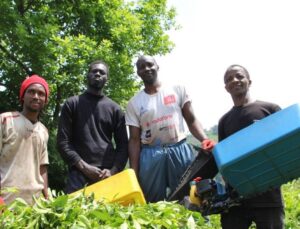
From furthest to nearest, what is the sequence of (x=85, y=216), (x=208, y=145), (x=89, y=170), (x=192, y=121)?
(x=192, y=121), (x=89, y=170), (x=208, y=145), (x=85, y=216)

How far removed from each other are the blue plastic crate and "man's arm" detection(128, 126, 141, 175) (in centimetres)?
101

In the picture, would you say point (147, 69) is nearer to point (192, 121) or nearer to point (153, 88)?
point (153, 88)

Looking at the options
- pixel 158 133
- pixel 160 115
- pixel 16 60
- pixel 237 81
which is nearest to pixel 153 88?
pixel 160 115

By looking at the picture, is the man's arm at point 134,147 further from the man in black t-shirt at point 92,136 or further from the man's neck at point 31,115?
the man's neck at point 31,115

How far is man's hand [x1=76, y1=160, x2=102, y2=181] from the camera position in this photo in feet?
11.2

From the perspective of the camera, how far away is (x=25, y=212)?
2029 mm

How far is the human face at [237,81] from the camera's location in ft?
10.5

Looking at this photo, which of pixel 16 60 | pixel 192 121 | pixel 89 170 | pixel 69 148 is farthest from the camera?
pixel 16 60

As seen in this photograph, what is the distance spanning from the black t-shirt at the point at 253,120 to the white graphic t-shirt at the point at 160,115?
43 cm

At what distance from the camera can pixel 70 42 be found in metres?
9.64

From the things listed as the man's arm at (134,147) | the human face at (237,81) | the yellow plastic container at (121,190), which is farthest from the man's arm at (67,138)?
the human face at (237,81)

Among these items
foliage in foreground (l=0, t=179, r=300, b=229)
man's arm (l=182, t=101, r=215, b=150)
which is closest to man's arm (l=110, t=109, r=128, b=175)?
man's arm (l=182, t=101, r=215, b=150)

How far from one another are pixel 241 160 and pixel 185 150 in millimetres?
974

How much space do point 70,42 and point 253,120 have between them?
7253 mm
